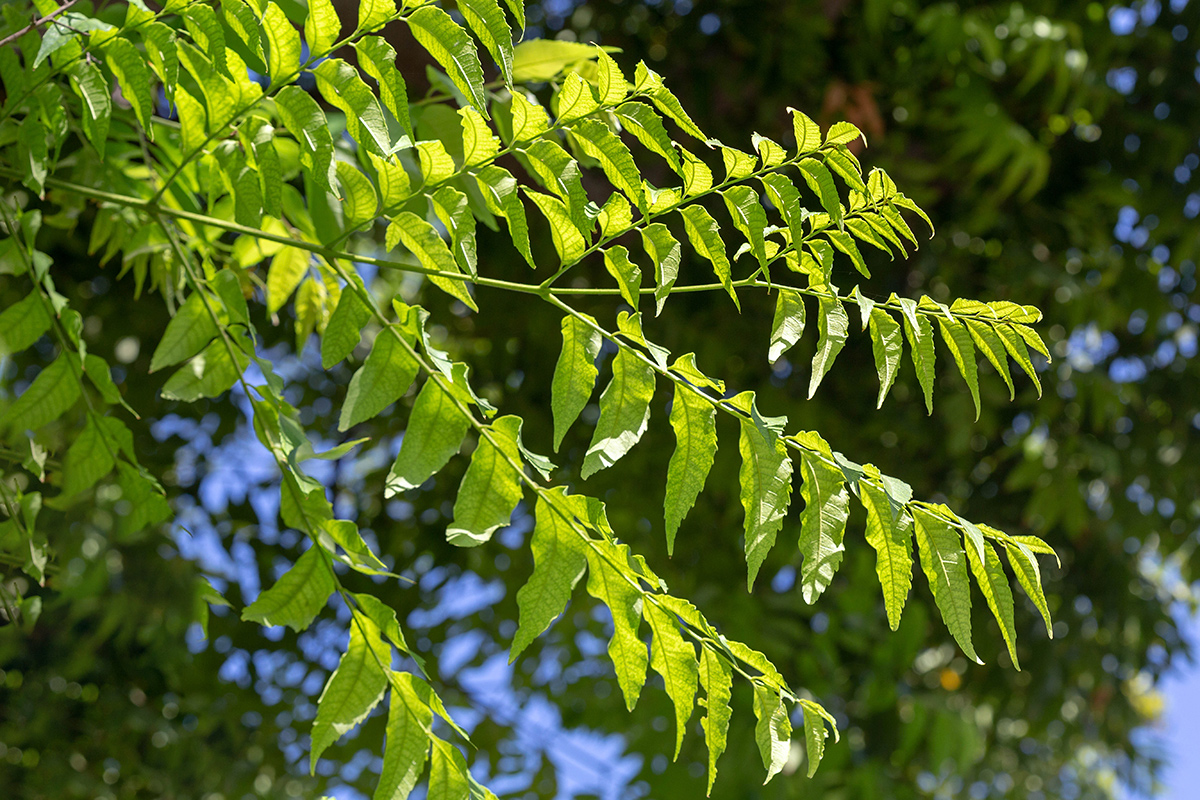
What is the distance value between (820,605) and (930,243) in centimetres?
54

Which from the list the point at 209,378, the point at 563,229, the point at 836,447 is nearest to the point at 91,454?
the point at 209,378

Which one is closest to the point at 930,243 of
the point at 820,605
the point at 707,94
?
the point at 707,94

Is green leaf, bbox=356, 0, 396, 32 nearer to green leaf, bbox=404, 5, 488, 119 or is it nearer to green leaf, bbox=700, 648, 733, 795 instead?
green leaf, bbox=404, 5, 488, 119

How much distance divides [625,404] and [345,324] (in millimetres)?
121

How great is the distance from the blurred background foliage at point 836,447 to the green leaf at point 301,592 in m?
0.81

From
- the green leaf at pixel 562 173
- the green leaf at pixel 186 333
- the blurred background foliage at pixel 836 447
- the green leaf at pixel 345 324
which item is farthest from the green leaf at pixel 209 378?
the blurred background foliage at pixel 836 447

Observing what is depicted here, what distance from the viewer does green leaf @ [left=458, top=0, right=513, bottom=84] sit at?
1.11ft

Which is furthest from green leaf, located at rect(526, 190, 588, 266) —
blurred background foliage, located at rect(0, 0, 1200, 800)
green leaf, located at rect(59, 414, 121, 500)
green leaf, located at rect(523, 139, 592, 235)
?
blurred background foliage, located at rect(0, 0, 1200, 800)

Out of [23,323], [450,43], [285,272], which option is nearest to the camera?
[450,43]

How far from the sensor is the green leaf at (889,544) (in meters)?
0.37

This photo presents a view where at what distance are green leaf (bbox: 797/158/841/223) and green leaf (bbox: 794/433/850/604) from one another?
84mm

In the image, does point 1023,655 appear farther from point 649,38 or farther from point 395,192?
point 395,192

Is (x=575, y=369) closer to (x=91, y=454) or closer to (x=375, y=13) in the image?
(x=375, y=13)

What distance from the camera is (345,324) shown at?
0.41m
